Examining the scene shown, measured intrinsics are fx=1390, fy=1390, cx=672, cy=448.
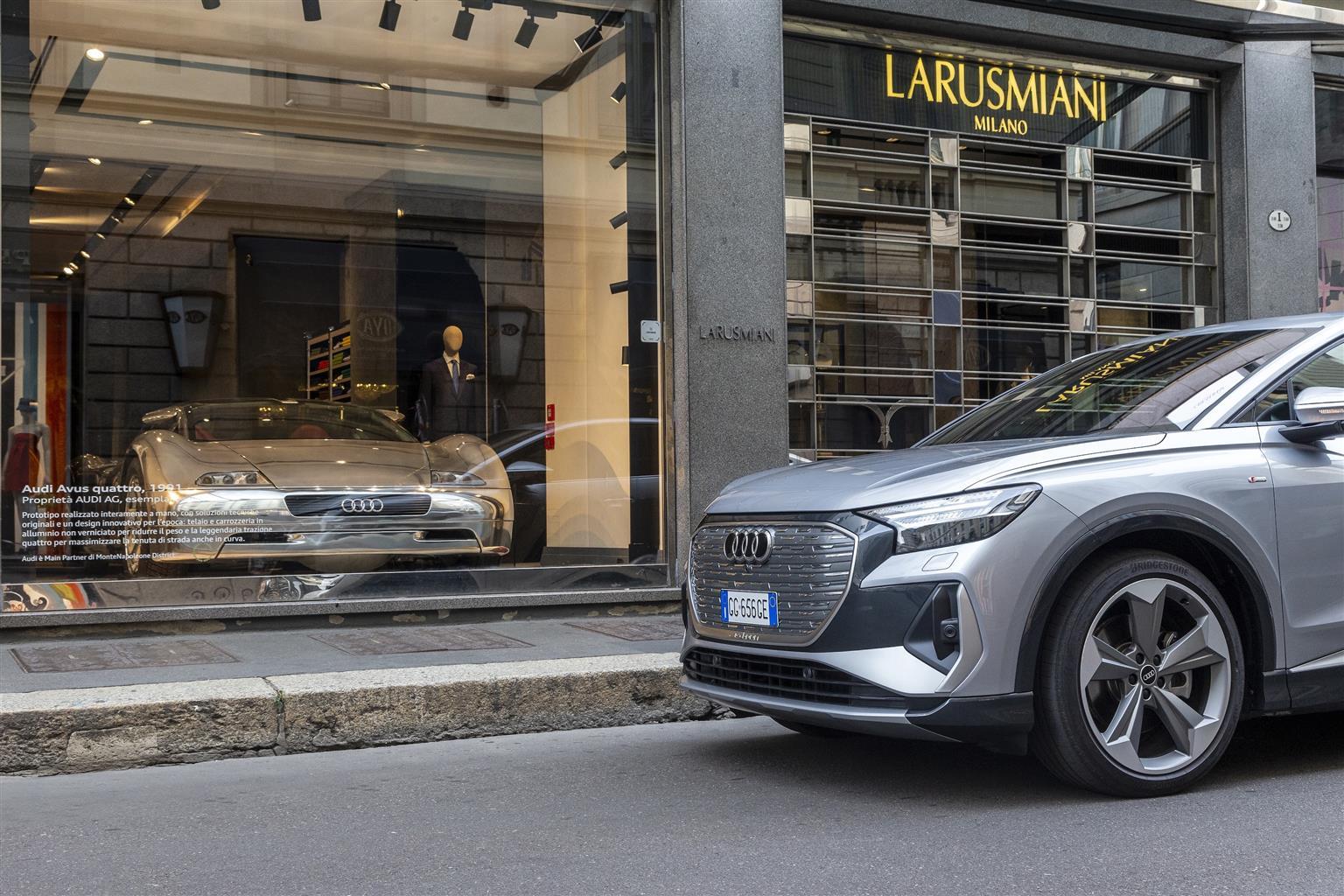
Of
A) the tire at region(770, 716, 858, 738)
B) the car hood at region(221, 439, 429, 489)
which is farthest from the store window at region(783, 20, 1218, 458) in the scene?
the tire at region(770, 716, 858, 738)

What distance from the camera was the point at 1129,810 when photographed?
4270 mm

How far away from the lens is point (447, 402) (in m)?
9.45

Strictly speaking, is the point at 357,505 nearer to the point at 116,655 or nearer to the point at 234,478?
the point at 234,478

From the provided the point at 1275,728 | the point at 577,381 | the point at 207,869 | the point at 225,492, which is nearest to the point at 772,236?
the point at 577,381

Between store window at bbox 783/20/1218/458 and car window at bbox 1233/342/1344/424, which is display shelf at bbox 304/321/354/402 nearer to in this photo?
store window at bbox 783/20/1218/458

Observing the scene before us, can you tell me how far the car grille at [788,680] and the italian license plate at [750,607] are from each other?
120 mm

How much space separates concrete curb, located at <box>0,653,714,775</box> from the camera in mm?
5289

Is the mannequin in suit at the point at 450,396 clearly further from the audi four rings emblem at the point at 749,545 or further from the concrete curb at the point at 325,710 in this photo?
the audi four rings emblem at the point at 749,545

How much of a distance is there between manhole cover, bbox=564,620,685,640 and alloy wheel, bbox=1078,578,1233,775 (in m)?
3.40

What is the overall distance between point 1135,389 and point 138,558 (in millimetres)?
5713

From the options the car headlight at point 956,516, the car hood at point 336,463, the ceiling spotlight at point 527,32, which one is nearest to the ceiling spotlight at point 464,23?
the ceiling spotlight at point 527,32

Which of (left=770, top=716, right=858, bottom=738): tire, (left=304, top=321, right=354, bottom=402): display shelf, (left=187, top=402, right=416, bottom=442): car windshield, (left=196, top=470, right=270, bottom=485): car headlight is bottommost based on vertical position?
(left=770, top=716, right=858, bottom=738): tire

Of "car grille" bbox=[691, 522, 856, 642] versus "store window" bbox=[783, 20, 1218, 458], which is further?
"store window" bbox=[783, 20, 1218, 458]

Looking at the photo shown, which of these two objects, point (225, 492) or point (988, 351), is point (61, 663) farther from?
point (988, 351)
